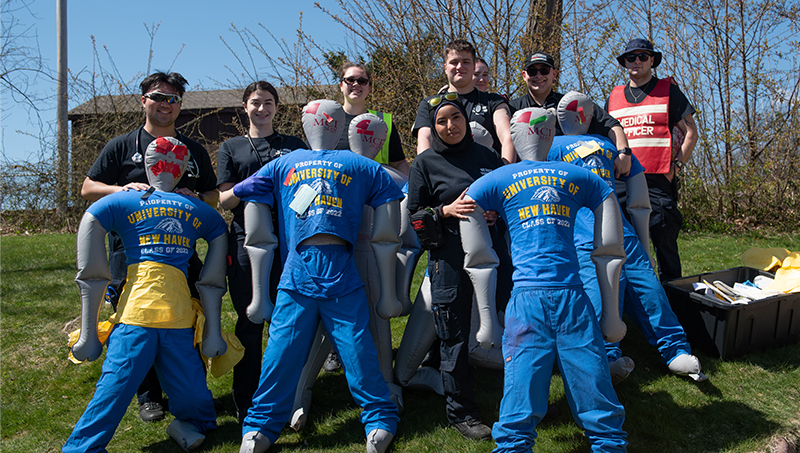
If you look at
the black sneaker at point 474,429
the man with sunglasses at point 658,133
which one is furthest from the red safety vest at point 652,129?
the black sneaker at point 474,429

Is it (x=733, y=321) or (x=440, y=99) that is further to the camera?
(x=733, y=321)

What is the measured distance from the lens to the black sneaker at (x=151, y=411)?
150 inches

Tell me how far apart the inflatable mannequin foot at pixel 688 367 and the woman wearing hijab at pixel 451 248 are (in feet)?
4.90

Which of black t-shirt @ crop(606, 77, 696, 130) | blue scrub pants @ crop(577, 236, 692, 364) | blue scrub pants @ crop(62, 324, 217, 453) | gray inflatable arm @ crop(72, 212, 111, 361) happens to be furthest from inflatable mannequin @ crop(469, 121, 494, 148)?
gray inflatable arm @ crop(72, 212, 111, 361)

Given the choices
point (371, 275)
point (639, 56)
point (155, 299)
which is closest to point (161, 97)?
point (155, 299)

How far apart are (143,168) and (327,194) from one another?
1.54 m

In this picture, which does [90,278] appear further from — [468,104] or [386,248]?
[468,104]

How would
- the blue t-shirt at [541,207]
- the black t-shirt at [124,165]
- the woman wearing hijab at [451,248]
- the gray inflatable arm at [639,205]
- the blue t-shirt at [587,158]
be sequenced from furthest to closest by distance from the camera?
the gray inflatable arm at [639,205] → the black t-shirt at [124,165] → the blue t-shirt at [587,158] → the woman wearing hijab at [451,248] → the blue t-shirt at [541,207]

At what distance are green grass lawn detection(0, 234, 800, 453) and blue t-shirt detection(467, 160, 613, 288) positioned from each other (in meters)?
1.13

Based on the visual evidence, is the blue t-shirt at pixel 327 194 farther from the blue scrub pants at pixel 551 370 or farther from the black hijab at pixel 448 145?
the blue scrub pants at pixel 551 370

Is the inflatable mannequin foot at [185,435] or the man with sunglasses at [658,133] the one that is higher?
the man with sunglasses at [658,133]

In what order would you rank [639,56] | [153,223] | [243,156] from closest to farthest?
[153,223] < [243,156] < [639,56]

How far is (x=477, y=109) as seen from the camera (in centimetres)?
415

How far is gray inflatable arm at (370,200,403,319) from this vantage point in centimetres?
344
